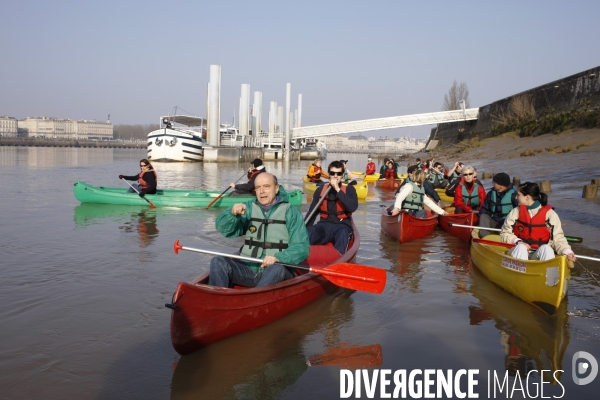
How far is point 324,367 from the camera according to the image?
4.84m

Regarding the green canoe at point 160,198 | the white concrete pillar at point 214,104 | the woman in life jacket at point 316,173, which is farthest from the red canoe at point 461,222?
the white concrete pillar at point 214,104

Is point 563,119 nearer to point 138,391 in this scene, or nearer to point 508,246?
point 508,246

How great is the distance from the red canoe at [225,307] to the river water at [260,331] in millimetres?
158

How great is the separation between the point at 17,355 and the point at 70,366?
0.59 metres

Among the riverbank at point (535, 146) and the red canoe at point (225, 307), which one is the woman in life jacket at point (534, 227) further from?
the riverbank at point (535, 146)

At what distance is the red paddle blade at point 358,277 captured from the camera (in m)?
5.77

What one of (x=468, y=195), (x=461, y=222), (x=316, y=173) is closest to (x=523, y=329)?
(x=461, y=222)

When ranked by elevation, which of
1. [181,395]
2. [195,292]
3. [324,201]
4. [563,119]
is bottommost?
[181,395]

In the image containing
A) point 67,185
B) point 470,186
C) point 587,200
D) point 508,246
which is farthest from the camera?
point 67,185


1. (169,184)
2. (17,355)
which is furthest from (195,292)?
(169,184)

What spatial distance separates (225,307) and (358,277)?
158 cm

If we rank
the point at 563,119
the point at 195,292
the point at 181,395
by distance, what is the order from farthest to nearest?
the point at 563,119 → the point at 195,292 → the point at 181,395

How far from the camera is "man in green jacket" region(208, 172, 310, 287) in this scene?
5.42 m

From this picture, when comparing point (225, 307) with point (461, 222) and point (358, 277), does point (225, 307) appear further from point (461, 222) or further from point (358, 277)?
point (461, 222)
